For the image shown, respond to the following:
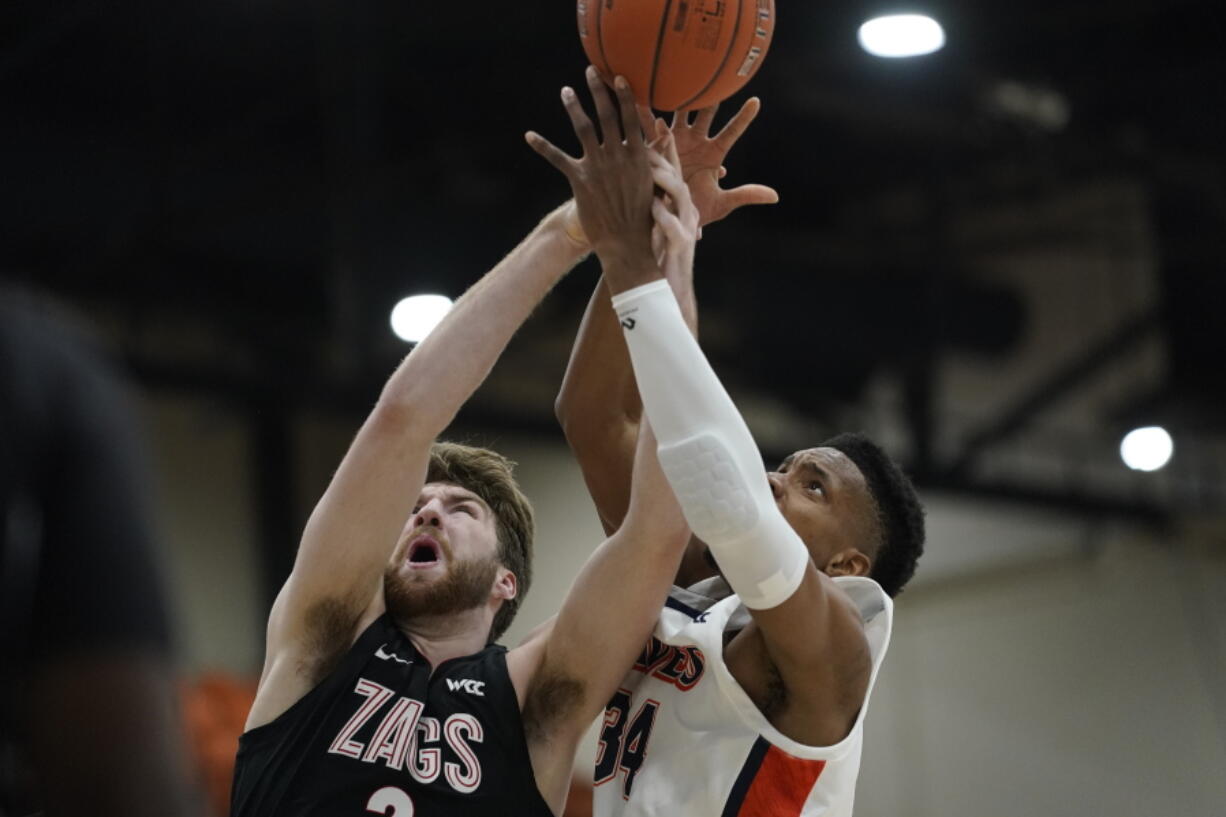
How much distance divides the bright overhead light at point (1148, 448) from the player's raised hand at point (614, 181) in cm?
1142

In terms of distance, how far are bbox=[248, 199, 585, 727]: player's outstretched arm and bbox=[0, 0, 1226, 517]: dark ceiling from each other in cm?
712

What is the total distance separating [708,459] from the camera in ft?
9.61

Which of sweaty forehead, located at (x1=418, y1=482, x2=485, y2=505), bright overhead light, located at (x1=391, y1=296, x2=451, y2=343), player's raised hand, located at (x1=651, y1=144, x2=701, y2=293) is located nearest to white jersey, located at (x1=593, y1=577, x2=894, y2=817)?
sweaty forehead, located at (x1=418, y1=482, x2=485, y2=505)

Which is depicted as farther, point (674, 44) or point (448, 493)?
point (448, 493)

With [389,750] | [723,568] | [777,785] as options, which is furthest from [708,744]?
[389,750]

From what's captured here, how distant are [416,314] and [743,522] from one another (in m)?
7.88

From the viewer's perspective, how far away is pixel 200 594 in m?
13.4

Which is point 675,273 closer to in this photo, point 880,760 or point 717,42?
point 717,42

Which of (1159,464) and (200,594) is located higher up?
(1159,464)

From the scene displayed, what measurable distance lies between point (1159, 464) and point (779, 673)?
11513mm

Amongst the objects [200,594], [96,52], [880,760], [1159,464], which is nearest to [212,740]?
[200,594]

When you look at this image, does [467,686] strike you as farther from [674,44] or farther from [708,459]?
[674,44]

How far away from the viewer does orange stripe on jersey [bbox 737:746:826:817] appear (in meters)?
3.16

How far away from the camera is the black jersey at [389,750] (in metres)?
3.18
